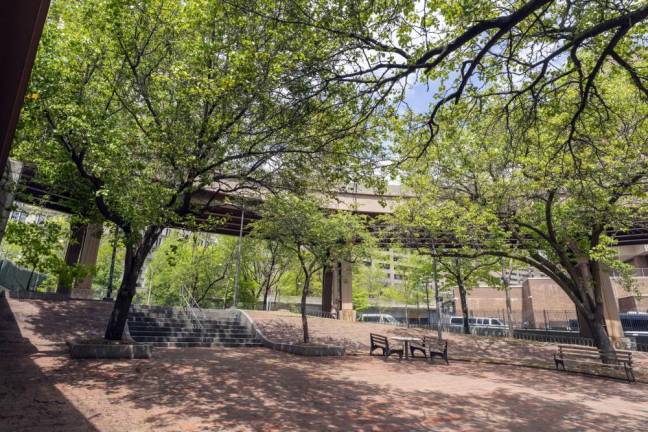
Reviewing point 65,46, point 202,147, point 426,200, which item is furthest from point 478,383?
point 65,46

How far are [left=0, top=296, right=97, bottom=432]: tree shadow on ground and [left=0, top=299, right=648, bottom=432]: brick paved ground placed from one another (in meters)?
0.02

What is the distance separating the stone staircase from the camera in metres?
15.2

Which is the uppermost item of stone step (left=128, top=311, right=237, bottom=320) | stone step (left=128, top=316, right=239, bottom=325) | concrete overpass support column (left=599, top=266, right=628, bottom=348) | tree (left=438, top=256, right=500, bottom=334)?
tree (left=438, top=256, right=500, bottom=334)

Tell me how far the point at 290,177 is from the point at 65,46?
721 centimetres

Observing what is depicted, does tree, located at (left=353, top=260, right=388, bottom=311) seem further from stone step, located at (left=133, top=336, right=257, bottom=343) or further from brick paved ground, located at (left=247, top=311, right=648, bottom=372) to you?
stone step, located at (left=133, top=336, right=257, bottom=343)

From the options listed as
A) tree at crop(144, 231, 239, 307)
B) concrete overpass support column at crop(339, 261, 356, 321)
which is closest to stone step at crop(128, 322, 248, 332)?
concrete overpass support column at crop(339, 261, 356, 321)

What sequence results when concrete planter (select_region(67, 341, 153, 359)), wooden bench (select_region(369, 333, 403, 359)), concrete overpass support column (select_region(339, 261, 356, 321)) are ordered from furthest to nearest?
concrete overpass support column (select_region(339, 261, 356, 321)) < wooden bench (select_region(369, 333, 403, 359)) < concrete planter (select_region(67, 341, 153, 359))

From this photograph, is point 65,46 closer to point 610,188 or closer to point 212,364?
point 212,364

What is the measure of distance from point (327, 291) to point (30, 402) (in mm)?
30463

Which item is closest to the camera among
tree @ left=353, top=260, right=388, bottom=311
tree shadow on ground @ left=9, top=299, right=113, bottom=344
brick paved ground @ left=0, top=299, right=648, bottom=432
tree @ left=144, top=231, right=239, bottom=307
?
brick paved ground @ left=0, top=299, right=648, bottom=432

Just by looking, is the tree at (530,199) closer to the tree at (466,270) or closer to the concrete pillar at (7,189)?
the tree at (466,270)

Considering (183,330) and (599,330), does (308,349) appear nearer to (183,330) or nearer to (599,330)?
(183,330)

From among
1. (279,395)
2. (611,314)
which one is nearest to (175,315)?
(279,395)

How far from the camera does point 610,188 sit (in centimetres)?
1219
